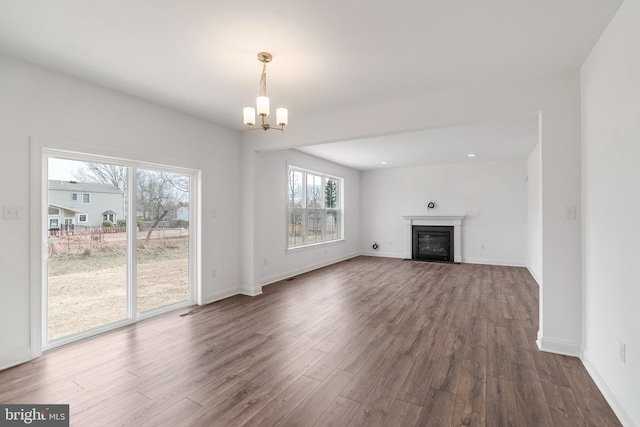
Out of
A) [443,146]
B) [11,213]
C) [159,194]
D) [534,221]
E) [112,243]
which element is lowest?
[112,243]

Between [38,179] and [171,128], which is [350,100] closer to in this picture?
[171,128]

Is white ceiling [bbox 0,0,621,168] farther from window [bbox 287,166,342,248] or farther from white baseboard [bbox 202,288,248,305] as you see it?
window [bbox 287,166,342,248]

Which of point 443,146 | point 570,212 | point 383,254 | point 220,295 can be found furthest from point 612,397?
point 383,254

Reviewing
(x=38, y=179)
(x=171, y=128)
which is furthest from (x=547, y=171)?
(x=38, y=179)

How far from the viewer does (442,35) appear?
2.23 m

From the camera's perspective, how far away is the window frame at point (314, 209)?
604cm

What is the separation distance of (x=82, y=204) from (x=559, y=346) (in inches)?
199

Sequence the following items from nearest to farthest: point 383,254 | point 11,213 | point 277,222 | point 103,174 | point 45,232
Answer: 1. point 11,213
2. point 45,232
3. point 103,174
4. point 277,222
5. point 383,254

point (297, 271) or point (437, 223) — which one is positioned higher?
point (437, 223)

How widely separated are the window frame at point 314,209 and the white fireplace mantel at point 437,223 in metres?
1.89

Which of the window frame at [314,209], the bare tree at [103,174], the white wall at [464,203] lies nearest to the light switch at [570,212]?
the window frame at [314,209]

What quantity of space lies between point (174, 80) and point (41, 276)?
2.29 meters

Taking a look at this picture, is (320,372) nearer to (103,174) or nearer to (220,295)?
(220,295)

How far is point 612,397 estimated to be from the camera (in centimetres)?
199
